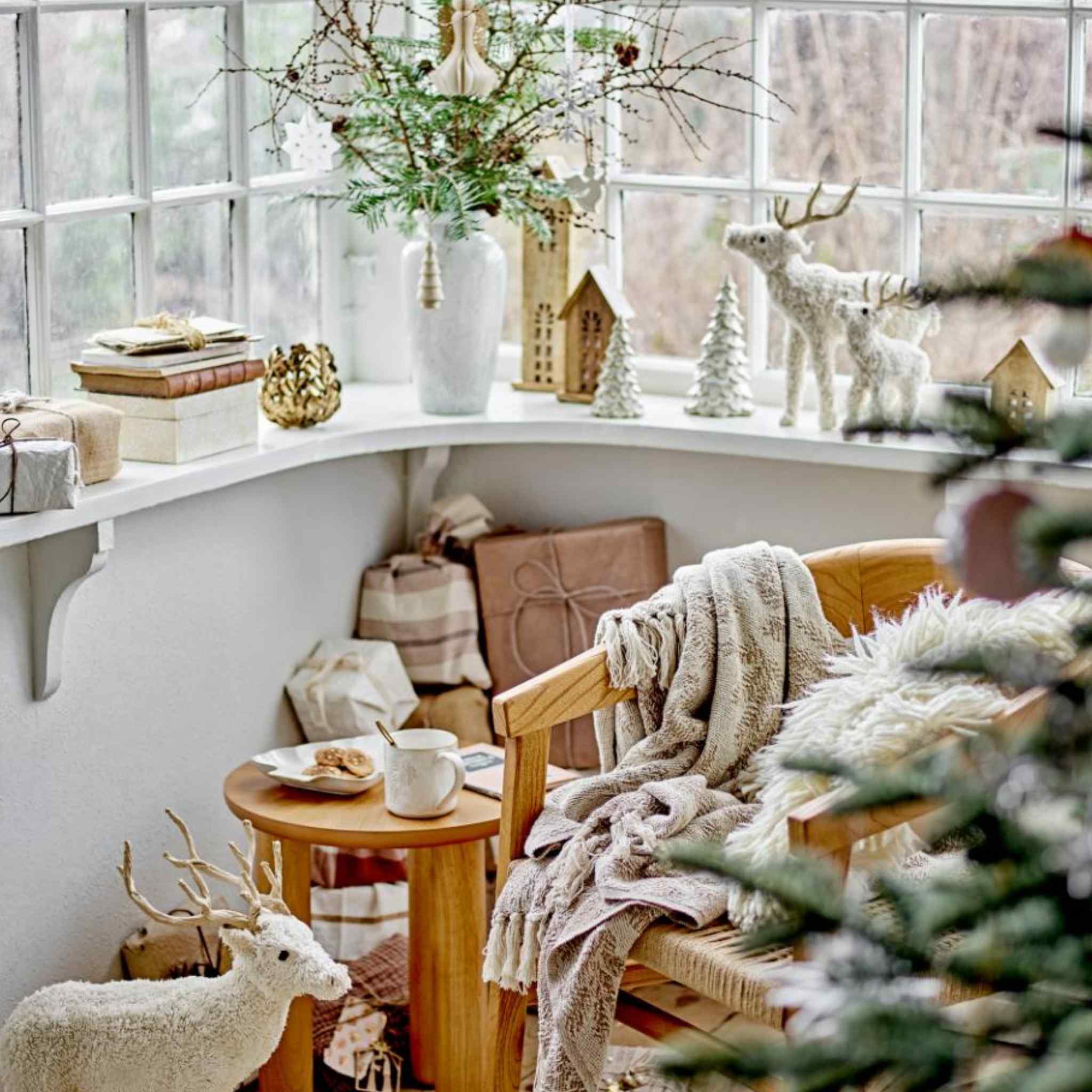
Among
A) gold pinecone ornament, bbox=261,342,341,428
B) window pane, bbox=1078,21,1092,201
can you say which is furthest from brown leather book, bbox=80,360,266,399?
window pane, bbox=1078,21,1092,201

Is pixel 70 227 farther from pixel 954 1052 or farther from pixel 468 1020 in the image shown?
pixel 954 1052

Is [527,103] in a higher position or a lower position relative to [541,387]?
higher

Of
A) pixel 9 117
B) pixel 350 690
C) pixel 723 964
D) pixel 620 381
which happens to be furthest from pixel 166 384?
pixel 723 964

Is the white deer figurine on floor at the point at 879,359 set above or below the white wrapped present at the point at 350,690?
above

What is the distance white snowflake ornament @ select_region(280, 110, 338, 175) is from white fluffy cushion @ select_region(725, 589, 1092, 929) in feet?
4.10

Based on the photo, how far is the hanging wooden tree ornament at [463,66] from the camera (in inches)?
108

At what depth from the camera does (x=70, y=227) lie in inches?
103

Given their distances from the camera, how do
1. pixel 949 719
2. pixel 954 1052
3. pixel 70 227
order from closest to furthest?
pixel 954 1052 → pixel 949 719 → pixel 70 227

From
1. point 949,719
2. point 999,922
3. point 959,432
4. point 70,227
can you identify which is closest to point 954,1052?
point 999,922

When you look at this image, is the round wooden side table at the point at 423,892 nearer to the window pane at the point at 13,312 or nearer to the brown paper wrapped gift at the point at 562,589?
the brown paper wrapped gift at the point at 562,589

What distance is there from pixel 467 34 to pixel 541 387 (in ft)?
2.34

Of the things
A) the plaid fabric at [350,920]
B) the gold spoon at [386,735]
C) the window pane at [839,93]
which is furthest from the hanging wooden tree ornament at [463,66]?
the plaid fabric at [350,920]

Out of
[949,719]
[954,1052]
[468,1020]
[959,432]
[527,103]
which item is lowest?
[468,1020]

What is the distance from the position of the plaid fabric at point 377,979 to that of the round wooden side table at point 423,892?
4.2 inches
